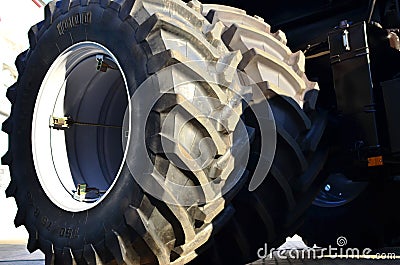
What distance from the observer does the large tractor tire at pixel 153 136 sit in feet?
5.10

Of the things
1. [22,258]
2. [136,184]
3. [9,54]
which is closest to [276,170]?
[136,184]

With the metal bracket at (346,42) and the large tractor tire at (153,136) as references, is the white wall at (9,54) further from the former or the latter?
the metal bracket at (346,42)

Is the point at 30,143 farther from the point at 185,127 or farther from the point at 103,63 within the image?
the point at 185,127

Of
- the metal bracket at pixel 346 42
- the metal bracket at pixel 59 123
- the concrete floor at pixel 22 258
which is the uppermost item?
the metal bracket at pixel 346 42

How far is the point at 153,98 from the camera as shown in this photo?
157 centimetres

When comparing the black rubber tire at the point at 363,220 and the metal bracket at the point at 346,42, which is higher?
the metal bracket at the point at 346,42

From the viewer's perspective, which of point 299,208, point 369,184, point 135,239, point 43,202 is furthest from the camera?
point 369,184

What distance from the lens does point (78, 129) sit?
7.50 feet

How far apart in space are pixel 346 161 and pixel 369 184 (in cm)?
77

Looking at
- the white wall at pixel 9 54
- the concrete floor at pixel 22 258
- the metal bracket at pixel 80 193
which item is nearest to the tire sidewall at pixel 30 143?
the metal bracket at pixel 80 193

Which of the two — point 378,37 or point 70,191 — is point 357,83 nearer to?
point 378,37

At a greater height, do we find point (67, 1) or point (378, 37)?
point (67, 1)

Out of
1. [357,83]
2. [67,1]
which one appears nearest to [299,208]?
[357,83]

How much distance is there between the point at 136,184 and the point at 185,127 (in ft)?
0.80
